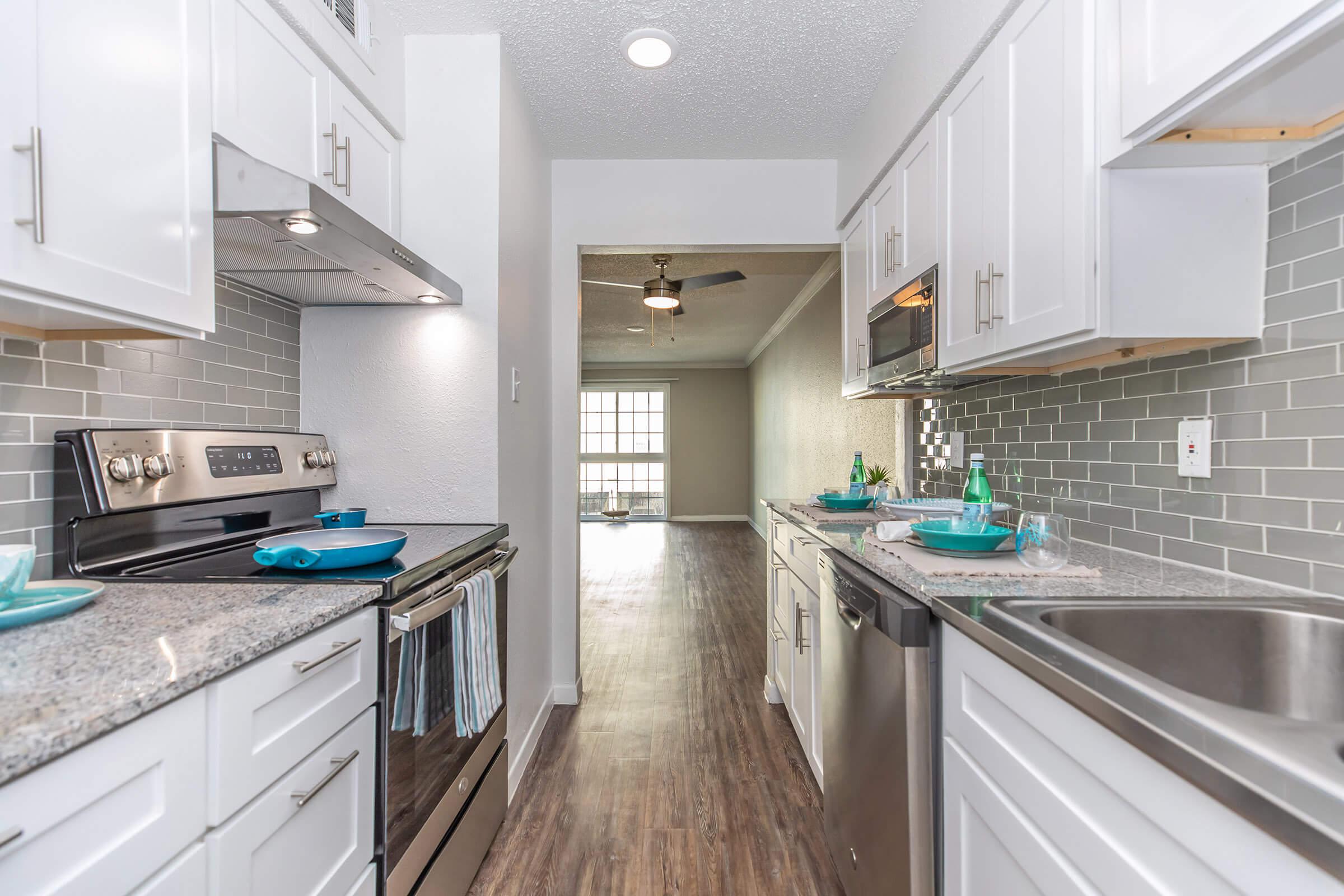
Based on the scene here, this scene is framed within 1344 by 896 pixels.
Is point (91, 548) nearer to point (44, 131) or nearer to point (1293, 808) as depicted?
point (44, 131)

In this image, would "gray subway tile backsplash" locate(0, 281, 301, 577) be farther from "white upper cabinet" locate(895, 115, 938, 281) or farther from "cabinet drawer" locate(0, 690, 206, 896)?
"white upper cabinet" locate(895, 115, 938, 281)

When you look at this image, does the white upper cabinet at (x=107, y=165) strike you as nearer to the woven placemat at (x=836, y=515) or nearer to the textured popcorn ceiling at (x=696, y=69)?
the textured popcorn ceiling at (x=696, y=69)

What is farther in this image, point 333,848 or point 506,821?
point 506,821

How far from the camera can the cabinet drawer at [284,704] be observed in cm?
83

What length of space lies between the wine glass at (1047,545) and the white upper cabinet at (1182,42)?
74 centimetres

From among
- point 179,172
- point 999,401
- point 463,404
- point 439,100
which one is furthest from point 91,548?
point 999,401

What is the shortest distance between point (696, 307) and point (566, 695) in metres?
4.20

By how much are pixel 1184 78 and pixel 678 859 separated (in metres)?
2.10

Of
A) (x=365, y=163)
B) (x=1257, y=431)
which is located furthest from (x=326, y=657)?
(x=1257, y=431)

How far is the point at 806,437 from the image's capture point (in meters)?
5.64

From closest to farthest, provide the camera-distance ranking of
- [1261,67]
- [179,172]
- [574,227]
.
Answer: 1. [1261,67]
2. [179,172]
3. [574,227]

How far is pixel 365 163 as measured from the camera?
185 cm

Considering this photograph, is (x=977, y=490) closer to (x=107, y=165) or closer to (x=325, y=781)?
(x=325, y=781)

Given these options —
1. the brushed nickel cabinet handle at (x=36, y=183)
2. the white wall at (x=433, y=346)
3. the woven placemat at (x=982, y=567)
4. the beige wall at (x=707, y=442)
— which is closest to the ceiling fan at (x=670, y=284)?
the white wall at (x=433, y=346)
